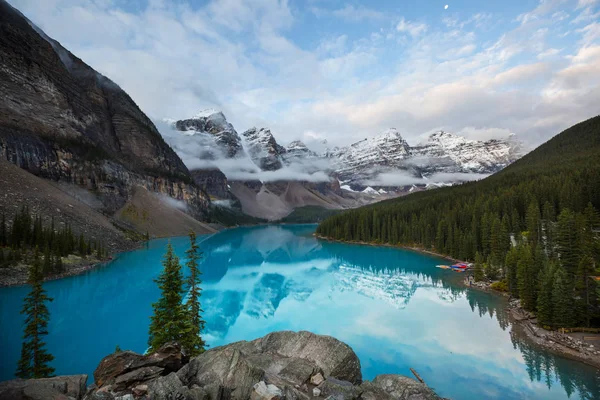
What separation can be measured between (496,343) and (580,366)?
207 inches

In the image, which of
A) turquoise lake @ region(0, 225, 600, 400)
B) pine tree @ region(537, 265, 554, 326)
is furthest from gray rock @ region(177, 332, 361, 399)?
pine tree @ region(537, 265, 554, 326)

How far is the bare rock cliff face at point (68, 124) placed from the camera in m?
95.7

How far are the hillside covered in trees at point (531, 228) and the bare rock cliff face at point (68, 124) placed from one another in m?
86.6

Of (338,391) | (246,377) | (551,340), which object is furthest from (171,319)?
(551,340)

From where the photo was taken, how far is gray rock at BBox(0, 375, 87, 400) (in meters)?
6.82

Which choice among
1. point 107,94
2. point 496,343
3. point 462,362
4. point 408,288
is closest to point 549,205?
point 408,288

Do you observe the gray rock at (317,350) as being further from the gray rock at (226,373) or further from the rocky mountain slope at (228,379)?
the gray rock at (226,373)

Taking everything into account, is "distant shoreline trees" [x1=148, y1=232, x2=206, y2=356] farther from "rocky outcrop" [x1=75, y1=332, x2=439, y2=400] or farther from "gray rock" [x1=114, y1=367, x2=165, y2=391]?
"gray rock" [x1=114, y1=367, x2=165, y2=391]

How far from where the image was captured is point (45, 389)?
24.2 feet

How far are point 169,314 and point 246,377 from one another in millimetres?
9603

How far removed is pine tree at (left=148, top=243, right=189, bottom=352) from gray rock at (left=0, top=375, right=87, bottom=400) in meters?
7.28

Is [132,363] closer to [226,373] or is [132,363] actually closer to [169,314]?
[226,373]

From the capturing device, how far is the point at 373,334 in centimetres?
2725

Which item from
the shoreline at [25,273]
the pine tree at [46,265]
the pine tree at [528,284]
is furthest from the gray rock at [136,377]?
the pine tree at [46,265]
